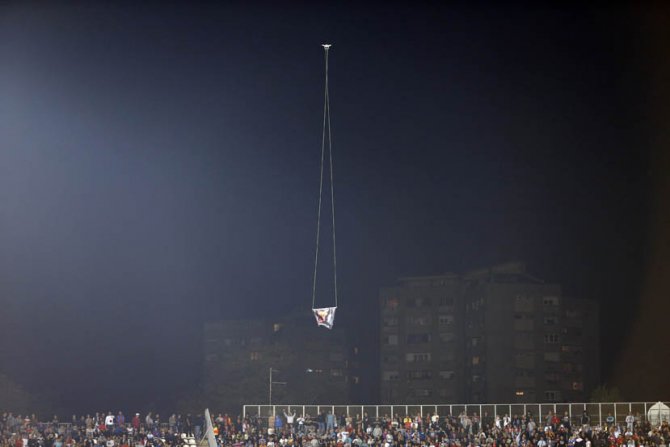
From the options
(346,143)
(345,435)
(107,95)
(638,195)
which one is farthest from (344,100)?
(345,435)

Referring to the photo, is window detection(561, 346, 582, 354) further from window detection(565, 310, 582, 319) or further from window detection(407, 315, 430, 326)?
window detection(407, 315, 430, 326)

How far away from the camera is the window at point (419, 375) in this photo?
3731cm

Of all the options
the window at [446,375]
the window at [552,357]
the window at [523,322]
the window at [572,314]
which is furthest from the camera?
the window at [446,375]

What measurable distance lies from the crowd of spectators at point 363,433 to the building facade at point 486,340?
38.1ft

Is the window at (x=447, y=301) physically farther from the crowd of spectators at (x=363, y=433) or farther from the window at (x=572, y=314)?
the crowd of spectators at (x=363, y=433)

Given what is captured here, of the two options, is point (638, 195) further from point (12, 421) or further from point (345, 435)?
point (12, 421)

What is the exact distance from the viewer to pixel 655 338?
1356 inches

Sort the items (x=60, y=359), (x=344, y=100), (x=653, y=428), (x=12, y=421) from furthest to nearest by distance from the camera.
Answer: (x=60, y=359) < (x=344, y=100) < (x=12, y=421) < (x=653, y=428)

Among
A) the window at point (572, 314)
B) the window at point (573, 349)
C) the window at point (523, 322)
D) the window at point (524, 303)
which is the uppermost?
the window at point (524, 303)

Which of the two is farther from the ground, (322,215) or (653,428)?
(322,215)

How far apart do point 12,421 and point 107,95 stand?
343 inches

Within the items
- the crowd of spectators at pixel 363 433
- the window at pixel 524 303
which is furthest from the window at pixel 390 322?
the crowd of spectators at pixel 363 433

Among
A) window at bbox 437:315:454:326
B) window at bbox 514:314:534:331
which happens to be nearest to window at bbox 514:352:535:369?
A: window at bbox 514:314:534:331

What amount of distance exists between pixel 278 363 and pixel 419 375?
5.07m
